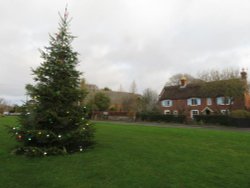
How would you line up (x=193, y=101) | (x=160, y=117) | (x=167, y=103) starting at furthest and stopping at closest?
(x=167, y=103)
(x=193, y=101)
(x=160, y=117)

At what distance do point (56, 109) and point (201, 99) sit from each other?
47510 millimetres

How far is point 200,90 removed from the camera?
5684 cm

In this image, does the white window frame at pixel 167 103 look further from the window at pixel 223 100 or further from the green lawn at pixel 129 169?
the green lawn at pixel 129 169

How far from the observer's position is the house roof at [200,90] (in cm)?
4631

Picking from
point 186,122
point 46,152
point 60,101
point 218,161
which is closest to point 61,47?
point 60,101

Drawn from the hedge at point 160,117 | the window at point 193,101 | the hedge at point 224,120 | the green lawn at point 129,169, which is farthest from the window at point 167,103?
the green lawn at point 129,169

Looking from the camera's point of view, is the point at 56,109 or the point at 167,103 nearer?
the point at 56,109

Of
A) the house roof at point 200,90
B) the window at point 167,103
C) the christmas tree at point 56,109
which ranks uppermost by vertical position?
the house roof at point 200,90

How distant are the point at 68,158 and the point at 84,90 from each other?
3290 millimetres

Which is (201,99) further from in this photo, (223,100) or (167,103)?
(167,103)

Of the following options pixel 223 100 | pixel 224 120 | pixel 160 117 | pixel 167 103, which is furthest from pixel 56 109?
pixel 167 103

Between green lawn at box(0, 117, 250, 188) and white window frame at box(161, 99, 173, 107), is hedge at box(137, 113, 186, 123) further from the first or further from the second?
green lawn at box(0, 117, 250, 188)

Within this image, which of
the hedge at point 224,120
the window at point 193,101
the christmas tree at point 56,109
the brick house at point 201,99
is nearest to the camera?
the christmas tree at point 56,109

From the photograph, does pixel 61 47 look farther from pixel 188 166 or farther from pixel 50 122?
pixel 188 166
